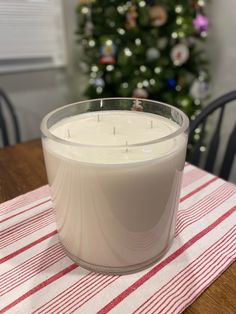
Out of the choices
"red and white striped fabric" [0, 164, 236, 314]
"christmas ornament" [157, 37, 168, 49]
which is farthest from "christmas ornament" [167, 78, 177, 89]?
"red and white striped fabric" [0, 164, 236, 314]

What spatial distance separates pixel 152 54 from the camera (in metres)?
1.60

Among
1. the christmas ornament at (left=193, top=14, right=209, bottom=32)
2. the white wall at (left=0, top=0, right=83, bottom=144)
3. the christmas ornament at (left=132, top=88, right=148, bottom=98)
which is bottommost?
the white wall at (left=0, top=0, right=83, bottom=144)

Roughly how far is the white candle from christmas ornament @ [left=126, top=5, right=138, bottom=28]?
1292 mm

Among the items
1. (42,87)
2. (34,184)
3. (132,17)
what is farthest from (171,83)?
(34,184)

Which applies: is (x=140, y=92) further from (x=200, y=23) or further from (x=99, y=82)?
(x=200, y=23)

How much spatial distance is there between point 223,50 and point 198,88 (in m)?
0.30

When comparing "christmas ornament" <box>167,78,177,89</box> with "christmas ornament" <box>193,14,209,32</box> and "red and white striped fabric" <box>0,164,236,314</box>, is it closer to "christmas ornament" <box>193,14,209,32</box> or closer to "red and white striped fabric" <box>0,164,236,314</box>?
"christmas ornament" <box>193,14,209,32</box>

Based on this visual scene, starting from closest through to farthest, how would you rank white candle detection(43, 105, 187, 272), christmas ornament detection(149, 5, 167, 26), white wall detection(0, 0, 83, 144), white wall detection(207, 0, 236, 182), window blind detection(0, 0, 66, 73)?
1. white candle detection(43, 105, 187, 272)
2. christmas ornament detection(149, 5, 167, 26)
3. white wall detection(207, 0, 236, 182)
4. window blind detection(0, 0, 66, 73)
5. white wall detection(0, 0, 83, 144)

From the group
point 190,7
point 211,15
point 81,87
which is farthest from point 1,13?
point 211,15

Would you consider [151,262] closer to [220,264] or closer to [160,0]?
[220,264]

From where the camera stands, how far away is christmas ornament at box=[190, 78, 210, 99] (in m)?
1.69

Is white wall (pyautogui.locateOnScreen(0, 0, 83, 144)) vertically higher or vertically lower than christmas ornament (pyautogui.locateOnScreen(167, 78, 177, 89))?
lower

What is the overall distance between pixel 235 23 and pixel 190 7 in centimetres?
30

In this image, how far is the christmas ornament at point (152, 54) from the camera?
1.59 meters
